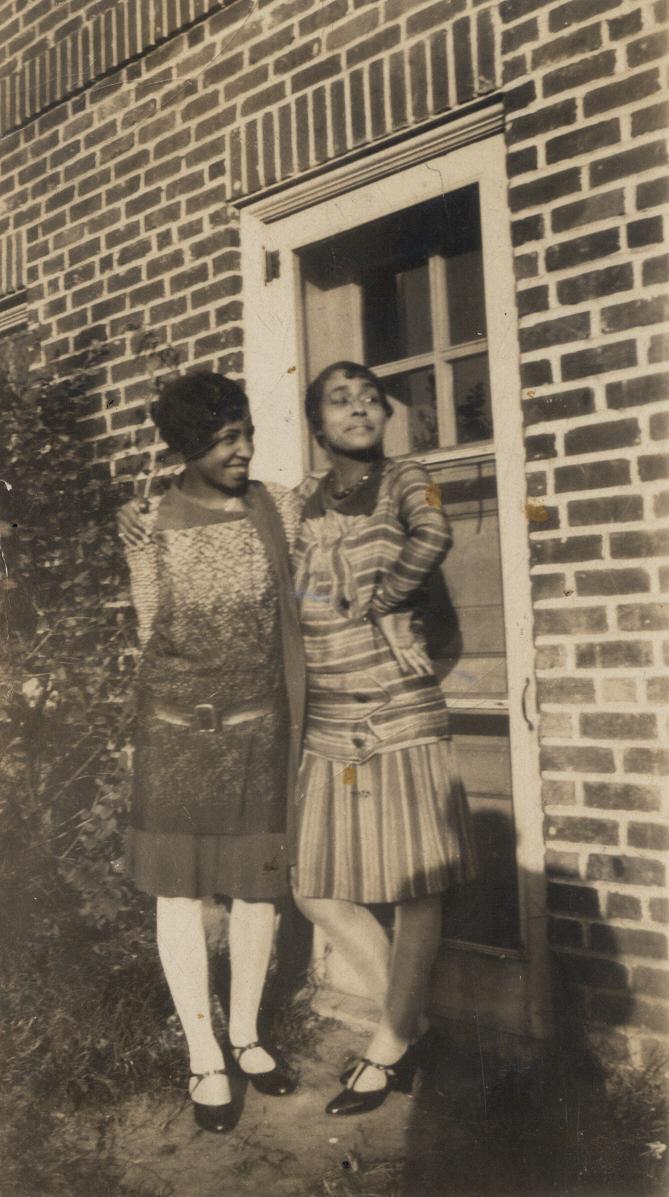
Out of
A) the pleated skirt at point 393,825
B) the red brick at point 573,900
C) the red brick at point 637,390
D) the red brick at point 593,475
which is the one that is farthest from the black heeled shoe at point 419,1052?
the red brick at point 637,390

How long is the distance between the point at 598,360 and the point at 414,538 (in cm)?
58

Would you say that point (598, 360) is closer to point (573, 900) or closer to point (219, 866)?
point (573, 900)

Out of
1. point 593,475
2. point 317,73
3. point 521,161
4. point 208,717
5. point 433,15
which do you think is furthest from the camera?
point 317,73

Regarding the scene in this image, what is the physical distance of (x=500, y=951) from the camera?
230 cm

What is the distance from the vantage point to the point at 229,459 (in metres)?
2.42

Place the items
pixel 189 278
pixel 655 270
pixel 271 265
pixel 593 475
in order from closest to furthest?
1. pixel 655 270
2. pixel 593 475
3. pixel 271 265
4. pixel 189 278

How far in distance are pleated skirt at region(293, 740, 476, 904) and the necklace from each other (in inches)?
25.7

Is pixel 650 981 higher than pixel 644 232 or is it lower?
lower

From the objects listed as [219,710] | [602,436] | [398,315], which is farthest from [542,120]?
[219,710]

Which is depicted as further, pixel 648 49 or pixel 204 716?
pixel 204 716

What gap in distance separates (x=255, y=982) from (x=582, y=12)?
2.50m

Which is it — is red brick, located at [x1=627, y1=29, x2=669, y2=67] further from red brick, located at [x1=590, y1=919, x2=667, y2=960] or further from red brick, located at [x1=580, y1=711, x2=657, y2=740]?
red brick, located at [x1=590, y1=919, x2=667, y2=960]

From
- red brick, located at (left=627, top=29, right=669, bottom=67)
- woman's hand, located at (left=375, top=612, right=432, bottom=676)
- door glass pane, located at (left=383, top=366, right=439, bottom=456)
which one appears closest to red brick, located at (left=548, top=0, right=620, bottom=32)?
red brick, located at (left=627, top=29, right=669, bottom=67)

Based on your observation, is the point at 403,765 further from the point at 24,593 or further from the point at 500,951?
the point at 24,593
